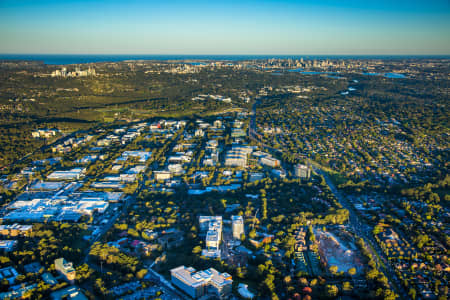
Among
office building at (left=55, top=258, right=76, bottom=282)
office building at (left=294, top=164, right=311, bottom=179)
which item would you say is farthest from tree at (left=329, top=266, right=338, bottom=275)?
office building at (left=55, top=258, right=76, bottom=282)

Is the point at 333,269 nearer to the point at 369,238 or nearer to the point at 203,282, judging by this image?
the point at 369,238

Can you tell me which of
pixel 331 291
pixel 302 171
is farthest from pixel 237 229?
pixel 302 171

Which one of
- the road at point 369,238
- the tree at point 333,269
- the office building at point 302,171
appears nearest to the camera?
the road at point 369,238

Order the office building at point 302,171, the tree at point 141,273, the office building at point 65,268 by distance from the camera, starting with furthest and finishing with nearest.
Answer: the office building at point 302,171 → the tree at point 141,273 → the office building at point 65,268

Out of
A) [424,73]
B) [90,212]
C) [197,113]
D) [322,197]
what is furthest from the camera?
[424,73]

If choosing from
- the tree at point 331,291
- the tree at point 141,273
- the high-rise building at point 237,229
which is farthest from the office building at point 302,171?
the tree at point 141,273

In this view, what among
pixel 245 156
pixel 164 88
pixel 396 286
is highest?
pixel 164 88

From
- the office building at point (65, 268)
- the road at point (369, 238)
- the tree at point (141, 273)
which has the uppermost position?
the office building at point (65, 268)

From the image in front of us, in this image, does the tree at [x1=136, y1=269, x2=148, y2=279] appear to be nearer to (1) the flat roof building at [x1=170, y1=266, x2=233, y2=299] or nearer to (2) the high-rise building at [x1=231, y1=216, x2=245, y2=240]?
(1) the flat roof building at [x1=170, y1=266, x2=233, y2=299]

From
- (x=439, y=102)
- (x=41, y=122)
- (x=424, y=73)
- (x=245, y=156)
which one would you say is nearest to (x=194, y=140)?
(x=245, y=156)

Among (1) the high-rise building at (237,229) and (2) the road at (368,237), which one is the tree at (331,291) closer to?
(2) the road at (368,237)

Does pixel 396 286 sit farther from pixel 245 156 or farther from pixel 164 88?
pixel 164 88
